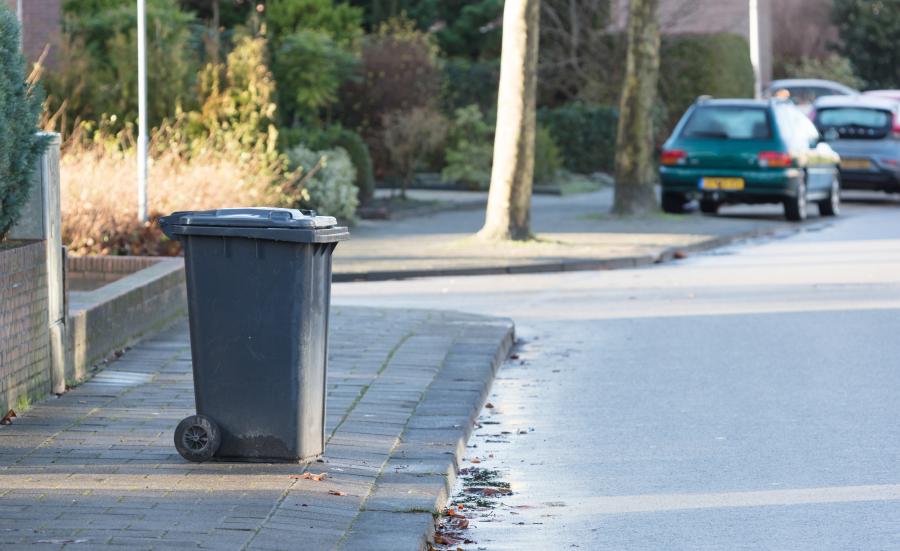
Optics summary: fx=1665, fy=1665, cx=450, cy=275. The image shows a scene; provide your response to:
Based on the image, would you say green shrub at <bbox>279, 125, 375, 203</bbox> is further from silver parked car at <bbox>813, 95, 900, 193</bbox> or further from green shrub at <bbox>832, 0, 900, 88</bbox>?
green shrub at <bbox>832, 0, 900, 88</bbox>

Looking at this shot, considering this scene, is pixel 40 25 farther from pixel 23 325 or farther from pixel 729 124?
pixel 23 325

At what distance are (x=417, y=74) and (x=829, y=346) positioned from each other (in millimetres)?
17366

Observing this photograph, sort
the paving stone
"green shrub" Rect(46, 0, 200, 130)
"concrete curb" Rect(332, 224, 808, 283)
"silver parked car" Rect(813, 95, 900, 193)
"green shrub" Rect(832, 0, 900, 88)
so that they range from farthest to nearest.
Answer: "green shrub" Rect(832, 0, 900, 88)
"silver parked car" Rect(813, 95, 900, 193)
"green shrub" Rect(46, 0, 200, 130)
"concrete curb" Rect(332, 224, 808, 283)
the paving stone

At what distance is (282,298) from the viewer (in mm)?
6656

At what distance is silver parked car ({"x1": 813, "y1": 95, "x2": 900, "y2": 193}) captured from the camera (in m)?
27.0

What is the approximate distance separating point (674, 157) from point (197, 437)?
1667 cm

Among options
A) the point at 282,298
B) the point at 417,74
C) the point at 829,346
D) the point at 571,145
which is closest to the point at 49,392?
the point at 282,298

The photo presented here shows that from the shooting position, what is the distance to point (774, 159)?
72.6ft

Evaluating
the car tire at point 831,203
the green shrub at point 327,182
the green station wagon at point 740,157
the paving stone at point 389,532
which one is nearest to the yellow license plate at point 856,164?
the car tire at point 831,203

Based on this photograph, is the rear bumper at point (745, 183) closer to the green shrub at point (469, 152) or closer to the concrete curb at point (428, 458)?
the green shrub at point (469, 152)

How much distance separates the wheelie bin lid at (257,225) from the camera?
21.7 feet

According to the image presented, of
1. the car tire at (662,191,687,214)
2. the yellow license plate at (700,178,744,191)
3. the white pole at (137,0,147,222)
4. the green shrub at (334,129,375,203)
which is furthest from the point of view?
the green shrub at (334,129,375,203)

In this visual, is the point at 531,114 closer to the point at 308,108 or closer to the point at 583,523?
the point at 308,108

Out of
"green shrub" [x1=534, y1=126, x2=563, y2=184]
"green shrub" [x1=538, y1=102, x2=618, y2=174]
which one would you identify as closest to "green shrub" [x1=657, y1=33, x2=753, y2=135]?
"green shrub" [x1=538, y1=102, x2=618, y2=174]
